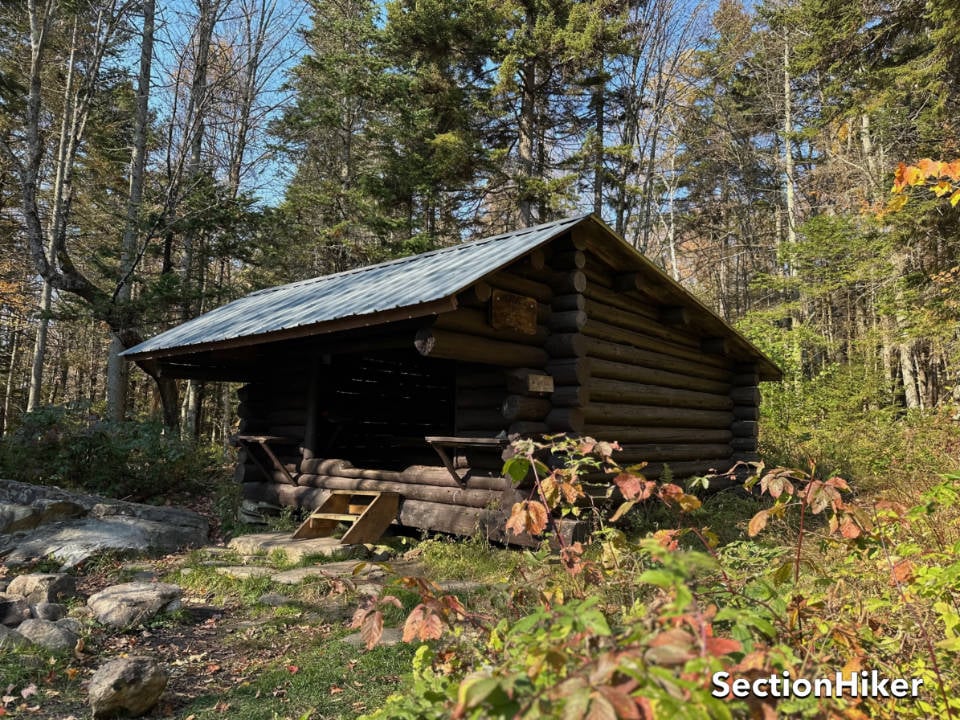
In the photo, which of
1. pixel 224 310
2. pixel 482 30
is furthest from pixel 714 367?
pixel 482 30

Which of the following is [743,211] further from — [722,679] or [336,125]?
[722,679]

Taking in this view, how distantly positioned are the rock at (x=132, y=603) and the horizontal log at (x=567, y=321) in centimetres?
482

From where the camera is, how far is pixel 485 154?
17.5 metres

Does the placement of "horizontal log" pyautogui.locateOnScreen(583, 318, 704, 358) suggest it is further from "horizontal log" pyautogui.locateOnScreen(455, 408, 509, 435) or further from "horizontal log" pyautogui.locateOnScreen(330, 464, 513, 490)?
"horizontal log" pyautogui.locateOnScreen(330, 464, 513, 490)

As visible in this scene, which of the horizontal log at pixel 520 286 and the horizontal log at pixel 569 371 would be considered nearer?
the horizontal log at pixel 520 286

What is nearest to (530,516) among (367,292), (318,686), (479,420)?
(318,686)

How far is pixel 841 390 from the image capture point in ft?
53.2

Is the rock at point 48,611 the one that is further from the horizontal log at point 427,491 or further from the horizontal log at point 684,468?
the horizontal log at point 684,468

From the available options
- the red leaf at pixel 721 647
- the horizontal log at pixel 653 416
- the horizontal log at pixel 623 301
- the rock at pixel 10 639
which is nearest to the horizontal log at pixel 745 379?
→ the horizontal log at pixel 653 416

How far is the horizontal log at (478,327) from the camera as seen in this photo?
20.7 feet

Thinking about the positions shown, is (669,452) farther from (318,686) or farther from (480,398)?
(318,686)

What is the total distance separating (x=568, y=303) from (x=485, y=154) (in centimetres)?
1108

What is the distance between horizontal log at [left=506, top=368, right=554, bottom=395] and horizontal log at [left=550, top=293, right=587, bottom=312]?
3.17ft

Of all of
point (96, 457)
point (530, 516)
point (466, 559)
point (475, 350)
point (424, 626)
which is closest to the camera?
point (424, 626)
